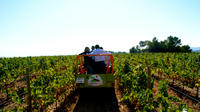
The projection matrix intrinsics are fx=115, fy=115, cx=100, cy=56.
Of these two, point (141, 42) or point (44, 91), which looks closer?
point (44, 91)

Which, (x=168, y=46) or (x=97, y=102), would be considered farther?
(x=168, y=46)

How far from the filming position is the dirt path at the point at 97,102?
4.76 m

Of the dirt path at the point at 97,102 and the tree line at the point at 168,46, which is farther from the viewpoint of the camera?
the tree line at the point at 168,46

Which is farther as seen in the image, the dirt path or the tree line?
the tree line

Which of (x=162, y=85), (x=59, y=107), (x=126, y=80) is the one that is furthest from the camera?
(x=126, y=80)

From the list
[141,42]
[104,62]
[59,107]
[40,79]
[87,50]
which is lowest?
[59,107]

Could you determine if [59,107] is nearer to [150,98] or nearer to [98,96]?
[98,96]

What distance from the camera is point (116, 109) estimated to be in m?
4.72

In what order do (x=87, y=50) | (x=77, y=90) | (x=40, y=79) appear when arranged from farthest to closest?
(x=77, y=90)
(x=87, y=50)
(x=40, y=79)

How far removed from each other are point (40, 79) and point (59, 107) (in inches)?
62.1

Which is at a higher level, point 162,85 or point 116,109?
point 162,85

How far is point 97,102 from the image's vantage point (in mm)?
5426

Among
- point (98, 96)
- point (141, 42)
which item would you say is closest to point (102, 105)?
point (98, 96)

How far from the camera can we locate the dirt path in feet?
15.6
